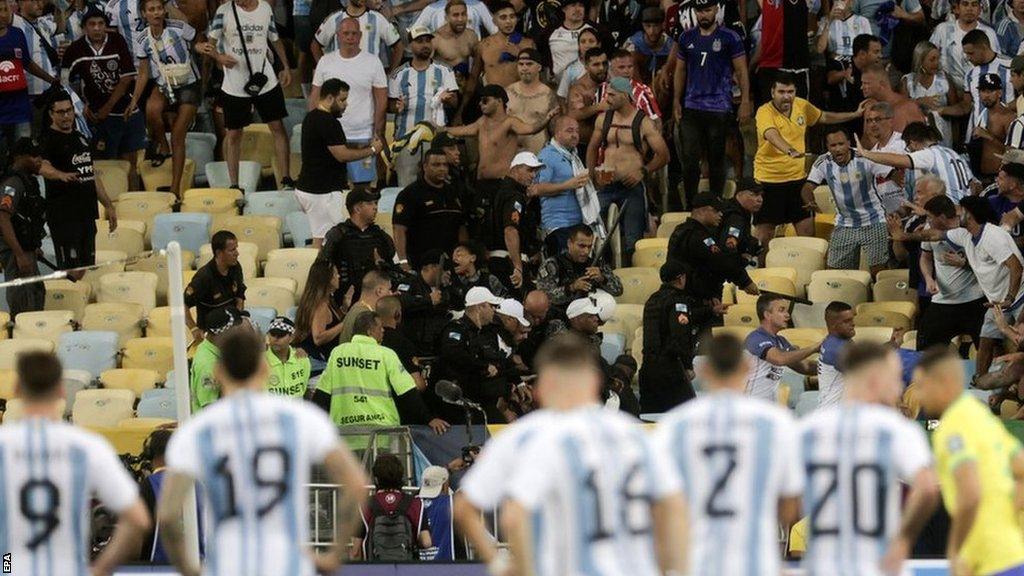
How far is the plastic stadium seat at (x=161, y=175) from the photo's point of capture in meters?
20.0

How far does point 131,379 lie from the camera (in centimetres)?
1658

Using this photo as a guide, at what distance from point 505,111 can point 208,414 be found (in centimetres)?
896

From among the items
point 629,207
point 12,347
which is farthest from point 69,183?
point 629,207

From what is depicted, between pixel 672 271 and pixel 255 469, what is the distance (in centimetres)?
677

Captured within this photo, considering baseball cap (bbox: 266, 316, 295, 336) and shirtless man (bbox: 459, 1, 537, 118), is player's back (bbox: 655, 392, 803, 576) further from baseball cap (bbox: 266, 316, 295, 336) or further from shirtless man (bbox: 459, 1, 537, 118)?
shirtless man (bbox: 459, 1, 537, 118)

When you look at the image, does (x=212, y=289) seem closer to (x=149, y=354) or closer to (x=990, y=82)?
(x=149, y=354)

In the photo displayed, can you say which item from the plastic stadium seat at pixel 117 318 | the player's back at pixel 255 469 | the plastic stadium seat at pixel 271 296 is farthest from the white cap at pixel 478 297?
the player's back at pixel 255 469

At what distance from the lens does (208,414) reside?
9.20 meters

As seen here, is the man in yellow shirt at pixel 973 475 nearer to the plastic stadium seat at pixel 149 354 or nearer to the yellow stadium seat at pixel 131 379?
the yellow stadium seat at pixel 131 379

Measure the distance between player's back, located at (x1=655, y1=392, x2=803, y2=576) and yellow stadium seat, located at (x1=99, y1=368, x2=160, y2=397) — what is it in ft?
25.6

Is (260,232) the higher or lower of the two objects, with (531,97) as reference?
lower

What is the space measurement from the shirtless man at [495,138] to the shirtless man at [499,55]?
1.05 meters

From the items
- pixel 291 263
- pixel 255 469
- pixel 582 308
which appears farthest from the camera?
pixel 291 263

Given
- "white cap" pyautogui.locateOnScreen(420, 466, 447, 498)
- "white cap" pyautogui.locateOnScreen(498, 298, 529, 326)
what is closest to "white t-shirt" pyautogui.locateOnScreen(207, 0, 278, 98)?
"white cap" pyautogui.locateOnScreen(498, 298, 529, 326)
